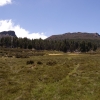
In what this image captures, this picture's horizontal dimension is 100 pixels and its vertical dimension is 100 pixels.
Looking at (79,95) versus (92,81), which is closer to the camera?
(79,95)

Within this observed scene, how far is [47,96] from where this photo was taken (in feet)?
64.4

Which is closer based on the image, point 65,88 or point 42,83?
point 65,88

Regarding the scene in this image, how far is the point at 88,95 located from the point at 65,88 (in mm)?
3077

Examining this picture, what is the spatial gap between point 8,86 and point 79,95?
8287 mm

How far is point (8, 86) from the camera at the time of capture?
78.1ft

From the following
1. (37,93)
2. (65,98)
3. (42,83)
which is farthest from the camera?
(42,83)

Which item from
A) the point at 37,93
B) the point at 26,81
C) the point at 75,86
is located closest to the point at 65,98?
the point at 37,93

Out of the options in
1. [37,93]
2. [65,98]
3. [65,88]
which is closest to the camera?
[65,98]

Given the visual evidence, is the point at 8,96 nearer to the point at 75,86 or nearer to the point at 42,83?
the point at 42,83

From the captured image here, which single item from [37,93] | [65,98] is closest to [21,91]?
[37,93]

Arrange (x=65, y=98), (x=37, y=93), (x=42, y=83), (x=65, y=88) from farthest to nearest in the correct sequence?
(x=42, y=83) < (x=65, y=88) < (x=37, y=93) < (x=65, y=98)

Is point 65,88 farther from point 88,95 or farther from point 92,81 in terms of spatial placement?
point 92,81

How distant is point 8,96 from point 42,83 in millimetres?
6276

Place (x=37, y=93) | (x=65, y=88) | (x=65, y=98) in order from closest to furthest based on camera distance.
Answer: (x=65, y=98), (x=37, y=93), (x=65, y=88)
